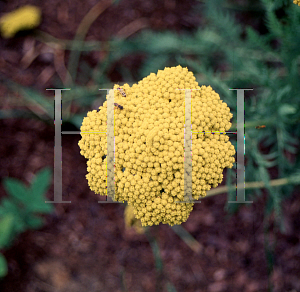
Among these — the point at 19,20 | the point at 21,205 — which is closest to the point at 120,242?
the point at 21,205

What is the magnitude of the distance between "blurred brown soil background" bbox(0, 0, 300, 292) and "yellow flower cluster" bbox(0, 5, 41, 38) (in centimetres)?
58

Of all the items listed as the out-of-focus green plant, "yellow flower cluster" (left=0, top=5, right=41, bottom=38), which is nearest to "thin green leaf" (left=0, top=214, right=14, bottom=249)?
the out-of-focus green plant

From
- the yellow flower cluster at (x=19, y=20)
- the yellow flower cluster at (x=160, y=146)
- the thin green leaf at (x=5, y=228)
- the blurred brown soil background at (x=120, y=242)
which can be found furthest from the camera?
the yellow flower cluster at (x=19, y=20)

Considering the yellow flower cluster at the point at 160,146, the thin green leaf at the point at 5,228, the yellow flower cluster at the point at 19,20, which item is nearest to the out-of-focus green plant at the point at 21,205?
the thin green leaf at the point at 5,228

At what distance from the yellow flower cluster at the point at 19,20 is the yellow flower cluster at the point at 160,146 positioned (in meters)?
1.88

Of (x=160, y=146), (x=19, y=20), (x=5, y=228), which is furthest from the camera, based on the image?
(x=19, y=20)

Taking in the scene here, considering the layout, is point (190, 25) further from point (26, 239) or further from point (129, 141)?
point (26, 239)

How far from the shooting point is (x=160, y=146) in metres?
1.17

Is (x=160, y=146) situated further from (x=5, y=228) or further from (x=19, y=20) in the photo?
(x=19, y=20)

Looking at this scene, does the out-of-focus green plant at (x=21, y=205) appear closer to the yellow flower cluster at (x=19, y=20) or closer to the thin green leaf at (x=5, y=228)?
the thin green leaf at (x=5, y=228)

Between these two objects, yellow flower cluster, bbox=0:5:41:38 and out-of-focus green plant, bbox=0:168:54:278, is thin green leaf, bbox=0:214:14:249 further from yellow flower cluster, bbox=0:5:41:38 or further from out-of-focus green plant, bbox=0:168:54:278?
yellow flower cluster, bbox=0:5:41:38

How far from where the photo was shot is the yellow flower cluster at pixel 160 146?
119cm

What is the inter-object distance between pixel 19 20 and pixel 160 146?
223 cm

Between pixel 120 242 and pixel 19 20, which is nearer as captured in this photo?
pixel 120 242
